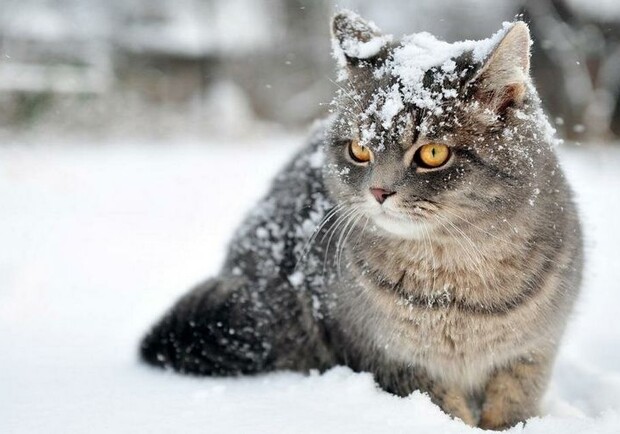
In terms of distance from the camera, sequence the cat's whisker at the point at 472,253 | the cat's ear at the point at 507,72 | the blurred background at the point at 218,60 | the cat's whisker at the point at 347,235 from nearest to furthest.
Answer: the cat's ear at the point at 507,72 < the cat's whisker at the point at 472,253 < the cat's whisker at the point at 347,235 < the blurred background at the point at 218,60

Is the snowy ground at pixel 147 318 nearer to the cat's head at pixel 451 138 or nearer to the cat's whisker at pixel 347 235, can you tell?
the cat's whisker at pixel 347 235

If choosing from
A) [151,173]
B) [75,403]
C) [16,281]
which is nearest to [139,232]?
[16,281]

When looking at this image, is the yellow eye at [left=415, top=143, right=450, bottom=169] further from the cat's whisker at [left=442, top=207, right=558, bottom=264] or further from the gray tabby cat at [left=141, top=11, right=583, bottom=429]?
the cat's whisker at [left=442, top=207, right=558, bottom=264]

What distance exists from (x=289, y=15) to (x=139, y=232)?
30.1 ft

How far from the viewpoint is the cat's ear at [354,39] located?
6.92 ft

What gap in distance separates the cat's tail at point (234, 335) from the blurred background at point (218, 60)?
5996mm

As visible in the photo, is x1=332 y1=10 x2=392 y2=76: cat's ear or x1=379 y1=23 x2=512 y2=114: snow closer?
x1=379 y1=23 x2=512 y2=114: snow

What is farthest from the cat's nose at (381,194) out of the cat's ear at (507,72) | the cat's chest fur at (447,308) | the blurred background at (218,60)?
the blurred background at (218,60)

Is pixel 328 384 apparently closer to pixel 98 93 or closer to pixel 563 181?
pixel 563 181

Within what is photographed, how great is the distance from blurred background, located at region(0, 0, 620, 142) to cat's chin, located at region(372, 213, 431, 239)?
6200mm

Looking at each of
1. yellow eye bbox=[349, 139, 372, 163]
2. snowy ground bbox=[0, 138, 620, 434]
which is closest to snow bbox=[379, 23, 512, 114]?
yellow eye bbox=[349, 139, 372, 163]

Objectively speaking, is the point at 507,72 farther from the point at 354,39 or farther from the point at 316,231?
the point at 316,231

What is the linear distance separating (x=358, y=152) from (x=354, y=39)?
46 centimetres

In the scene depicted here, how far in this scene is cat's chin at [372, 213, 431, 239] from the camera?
6.11ft
